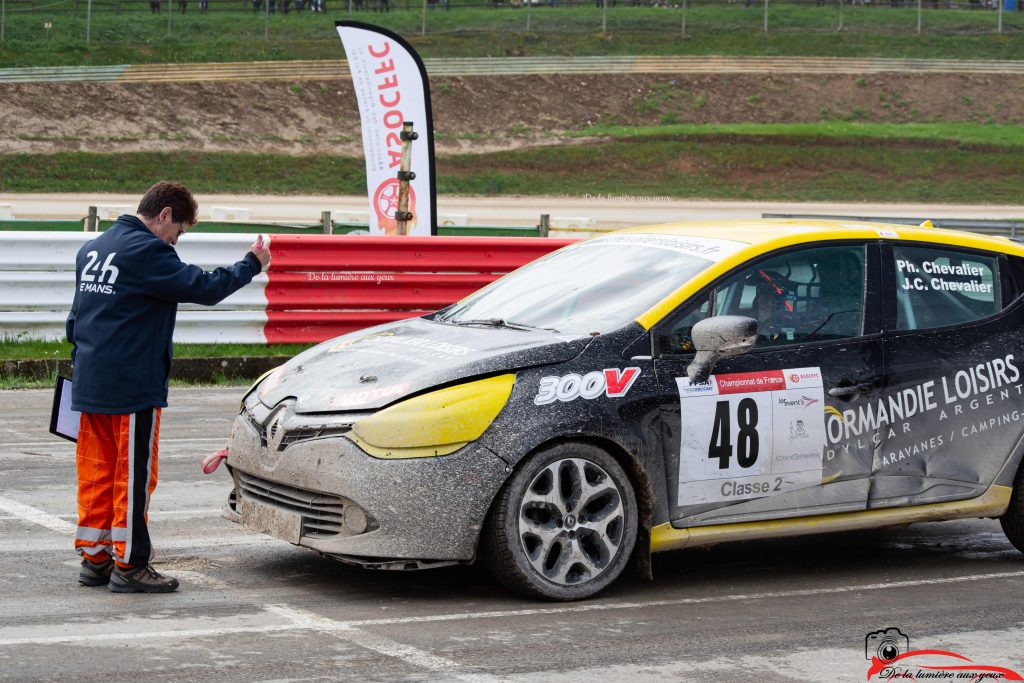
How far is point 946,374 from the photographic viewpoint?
264 inches

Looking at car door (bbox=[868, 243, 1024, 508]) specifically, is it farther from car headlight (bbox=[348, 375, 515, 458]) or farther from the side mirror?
car headlight (bbox=[348, 375, 515, 458])

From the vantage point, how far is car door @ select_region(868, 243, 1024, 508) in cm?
658

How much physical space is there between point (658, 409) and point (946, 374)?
1.53 metres

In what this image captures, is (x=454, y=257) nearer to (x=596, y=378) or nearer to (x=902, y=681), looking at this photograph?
(x=596, y=378)

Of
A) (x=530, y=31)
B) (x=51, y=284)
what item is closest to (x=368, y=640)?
(x=51, y=284)

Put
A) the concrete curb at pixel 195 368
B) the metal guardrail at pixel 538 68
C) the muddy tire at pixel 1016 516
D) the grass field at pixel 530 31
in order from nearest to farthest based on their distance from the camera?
the muddy tire at pixel 1016 516, the concrete curb at pixel 195 368, the metal guardrail at pixel 538 68, the grass field at pixel 530 31

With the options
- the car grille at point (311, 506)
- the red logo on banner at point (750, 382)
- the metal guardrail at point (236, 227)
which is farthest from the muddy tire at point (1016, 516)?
the metal guardrail at point (236, 227)

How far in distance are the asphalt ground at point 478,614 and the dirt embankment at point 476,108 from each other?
41.4 metres

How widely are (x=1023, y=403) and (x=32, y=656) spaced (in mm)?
4490

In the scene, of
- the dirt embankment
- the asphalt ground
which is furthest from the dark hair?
the dirt embankment

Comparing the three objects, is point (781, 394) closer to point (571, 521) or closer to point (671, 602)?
point (671, 602)

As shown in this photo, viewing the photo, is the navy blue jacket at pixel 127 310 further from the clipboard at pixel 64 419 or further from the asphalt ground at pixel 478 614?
the asphalt ground at pixel 478 614

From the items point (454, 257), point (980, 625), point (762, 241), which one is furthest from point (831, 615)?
point (454, 257)

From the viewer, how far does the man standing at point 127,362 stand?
19.3 feet
